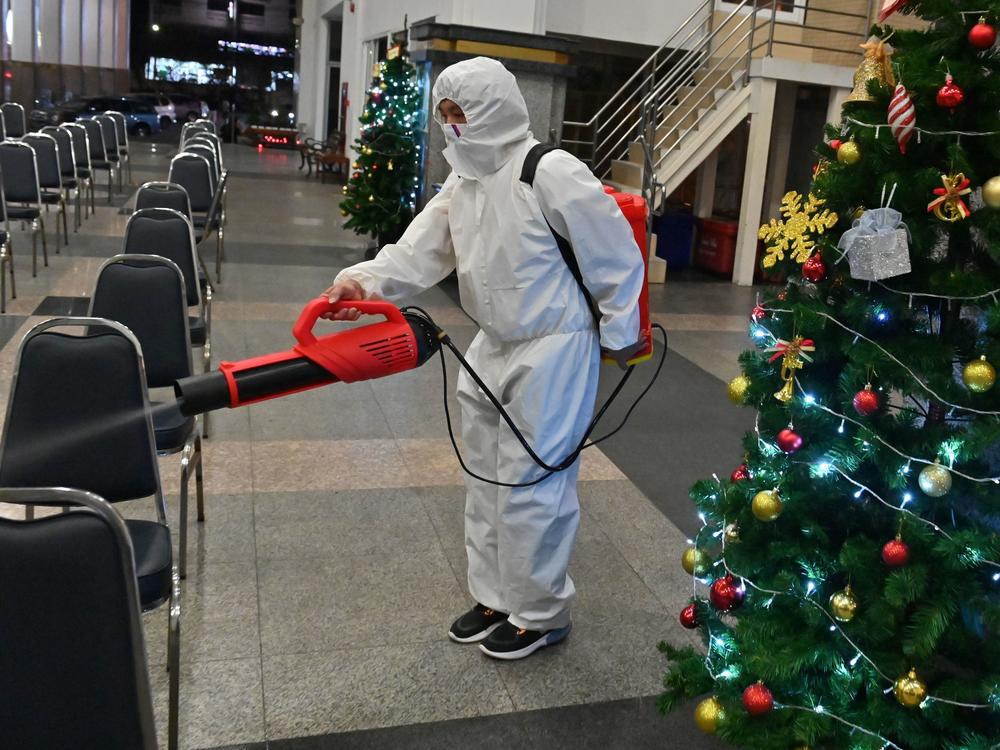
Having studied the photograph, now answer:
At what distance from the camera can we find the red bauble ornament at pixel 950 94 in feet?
5.85

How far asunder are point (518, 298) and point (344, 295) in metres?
0.44

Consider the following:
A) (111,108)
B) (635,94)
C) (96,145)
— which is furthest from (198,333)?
(111,108)

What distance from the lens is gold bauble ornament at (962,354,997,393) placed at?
1771 millimetres

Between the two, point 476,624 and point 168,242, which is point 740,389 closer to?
point 476,624

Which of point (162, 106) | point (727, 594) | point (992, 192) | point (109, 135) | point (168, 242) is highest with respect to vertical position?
point (162, 106)

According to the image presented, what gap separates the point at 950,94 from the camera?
1.78 m

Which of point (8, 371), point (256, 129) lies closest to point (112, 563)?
point (8, 371)

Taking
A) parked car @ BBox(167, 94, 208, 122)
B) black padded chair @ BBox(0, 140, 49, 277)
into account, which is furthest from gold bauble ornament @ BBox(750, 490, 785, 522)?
parked car @ BBox(167, 94, 208, 122)

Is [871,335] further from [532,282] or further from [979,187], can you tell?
[532,282]

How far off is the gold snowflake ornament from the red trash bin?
7.97m

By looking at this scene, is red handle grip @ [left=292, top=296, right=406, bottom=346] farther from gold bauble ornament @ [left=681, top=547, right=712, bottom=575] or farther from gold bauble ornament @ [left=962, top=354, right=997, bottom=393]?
gold bauble ornament @ [left=962, top=354, right=997, bottom=393]

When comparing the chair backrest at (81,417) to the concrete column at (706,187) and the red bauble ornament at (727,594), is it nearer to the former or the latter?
the red bauble ornament at (727,594)

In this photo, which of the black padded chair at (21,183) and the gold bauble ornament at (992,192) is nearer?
the gold bauble ornament at (992,192)

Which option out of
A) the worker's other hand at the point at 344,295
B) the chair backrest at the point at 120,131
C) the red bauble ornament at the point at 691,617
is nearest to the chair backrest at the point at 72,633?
the worker's other hand at the point at 344,295
